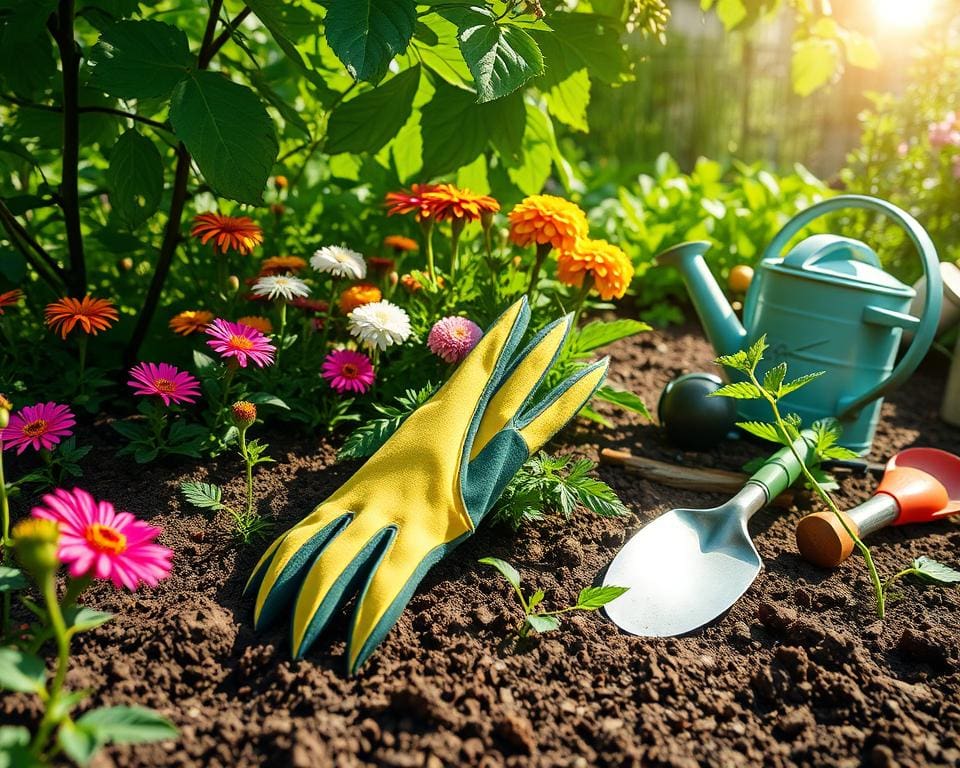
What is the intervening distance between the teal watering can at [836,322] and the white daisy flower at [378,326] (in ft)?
2.76

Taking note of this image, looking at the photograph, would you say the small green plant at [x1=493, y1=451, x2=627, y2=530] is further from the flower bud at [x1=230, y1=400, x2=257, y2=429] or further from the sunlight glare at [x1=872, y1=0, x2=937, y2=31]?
the sunlight glare at [x1=872, y1=0, x2=937, y2=31]

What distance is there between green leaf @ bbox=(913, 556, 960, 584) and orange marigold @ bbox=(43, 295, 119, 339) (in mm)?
1524

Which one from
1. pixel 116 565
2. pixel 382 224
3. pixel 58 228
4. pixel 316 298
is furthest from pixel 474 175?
pixel 116 565

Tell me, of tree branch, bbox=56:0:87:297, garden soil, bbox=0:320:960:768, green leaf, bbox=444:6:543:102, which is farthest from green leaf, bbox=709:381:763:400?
tree branch, bbox=56:0:87:297

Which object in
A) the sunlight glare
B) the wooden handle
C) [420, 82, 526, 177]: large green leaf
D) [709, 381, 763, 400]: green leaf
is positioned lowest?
the wooden handle

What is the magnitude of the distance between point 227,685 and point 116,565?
278 mm

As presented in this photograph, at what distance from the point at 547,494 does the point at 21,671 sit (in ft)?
2.91

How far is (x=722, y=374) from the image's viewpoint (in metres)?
2.18

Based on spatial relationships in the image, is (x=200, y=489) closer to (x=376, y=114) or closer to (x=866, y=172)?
(x=376, y=114)

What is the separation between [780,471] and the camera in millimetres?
1593

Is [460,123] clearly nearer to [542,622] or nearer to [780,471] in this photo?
[780,471]

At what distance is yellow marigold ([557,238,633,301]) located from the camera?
67.3 inches

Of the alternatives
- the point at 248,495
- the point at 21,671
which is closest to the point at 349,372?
the point at 248,495

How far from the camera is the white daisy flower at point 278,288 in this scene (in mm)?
1664
